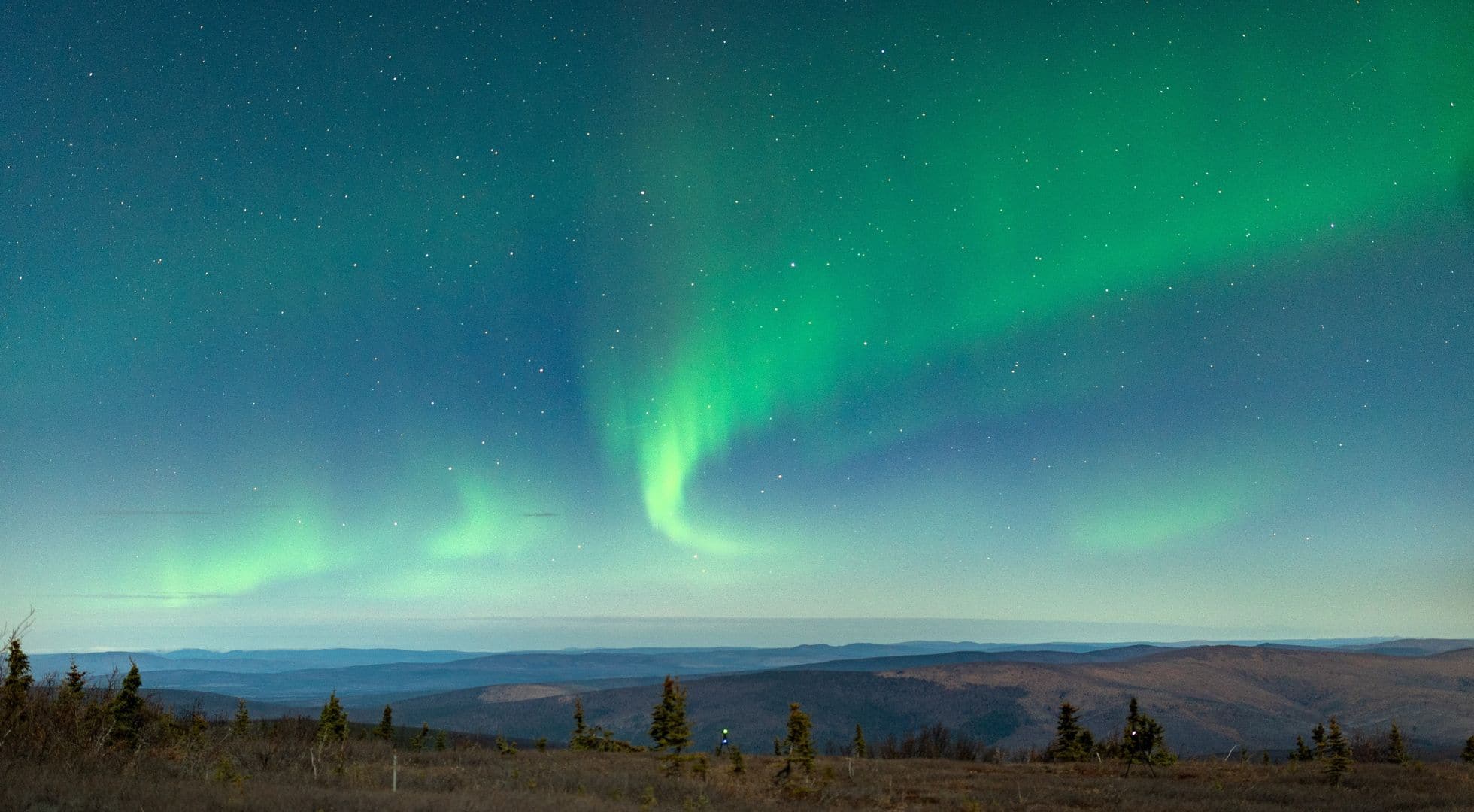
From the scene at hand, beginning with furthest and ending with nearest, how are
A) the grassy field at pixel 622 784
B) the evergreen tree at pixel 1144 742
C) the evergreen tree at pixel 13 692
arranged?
the evergreen tree at pixel 1144 742
the evergreen tree at pixel 13 692
the grassy field at pixel 622 784

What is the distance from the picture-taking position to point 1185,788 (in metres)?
26.9

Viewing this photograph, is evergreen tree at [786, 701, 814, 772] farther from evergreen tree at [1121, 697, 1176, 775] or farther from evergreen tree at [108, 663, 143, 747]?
evergreen tree at [108, 663, 143, 747]

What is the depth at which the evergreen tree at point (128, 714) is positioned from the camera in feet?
62.1

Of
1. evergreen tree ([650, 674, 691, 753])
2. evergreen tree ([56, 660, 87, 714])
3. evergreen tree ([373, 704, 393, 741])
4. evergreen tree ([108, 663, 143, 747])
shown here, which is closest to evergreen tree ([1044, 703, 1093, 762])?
evergreen tree ([650, 674, 691, 753])

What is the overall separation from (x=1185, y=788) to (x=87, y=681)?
116 feet

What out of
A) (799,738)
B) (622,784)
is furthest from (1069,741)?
(622,784)

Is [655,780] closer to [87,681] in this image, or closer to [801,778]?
[801,778]

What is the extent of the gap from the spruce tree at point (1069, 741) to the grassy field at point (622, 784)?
11.9 meters

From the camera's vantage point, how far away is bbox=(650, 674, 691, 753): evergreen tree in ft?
109

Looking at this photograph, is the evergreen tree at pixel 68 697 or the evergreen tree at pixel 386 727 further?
the evergreen tree at pixel 386 727

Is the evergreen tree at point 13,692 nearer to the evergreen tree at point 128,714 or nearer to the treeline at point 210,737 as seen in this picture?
the treeline at point 210,737

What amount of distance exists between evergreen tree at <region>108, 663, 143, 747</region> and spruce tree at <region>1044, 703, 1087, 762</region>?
44685mm

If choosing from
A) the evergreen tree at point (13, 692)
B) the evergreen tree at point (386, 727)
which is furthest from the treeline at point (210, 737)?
the evergreen tree at point (386, 727)

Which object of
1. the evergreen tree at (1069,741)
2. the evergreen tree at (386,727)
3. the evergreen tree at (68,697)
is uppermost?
the evergreen tree at (68,697)
